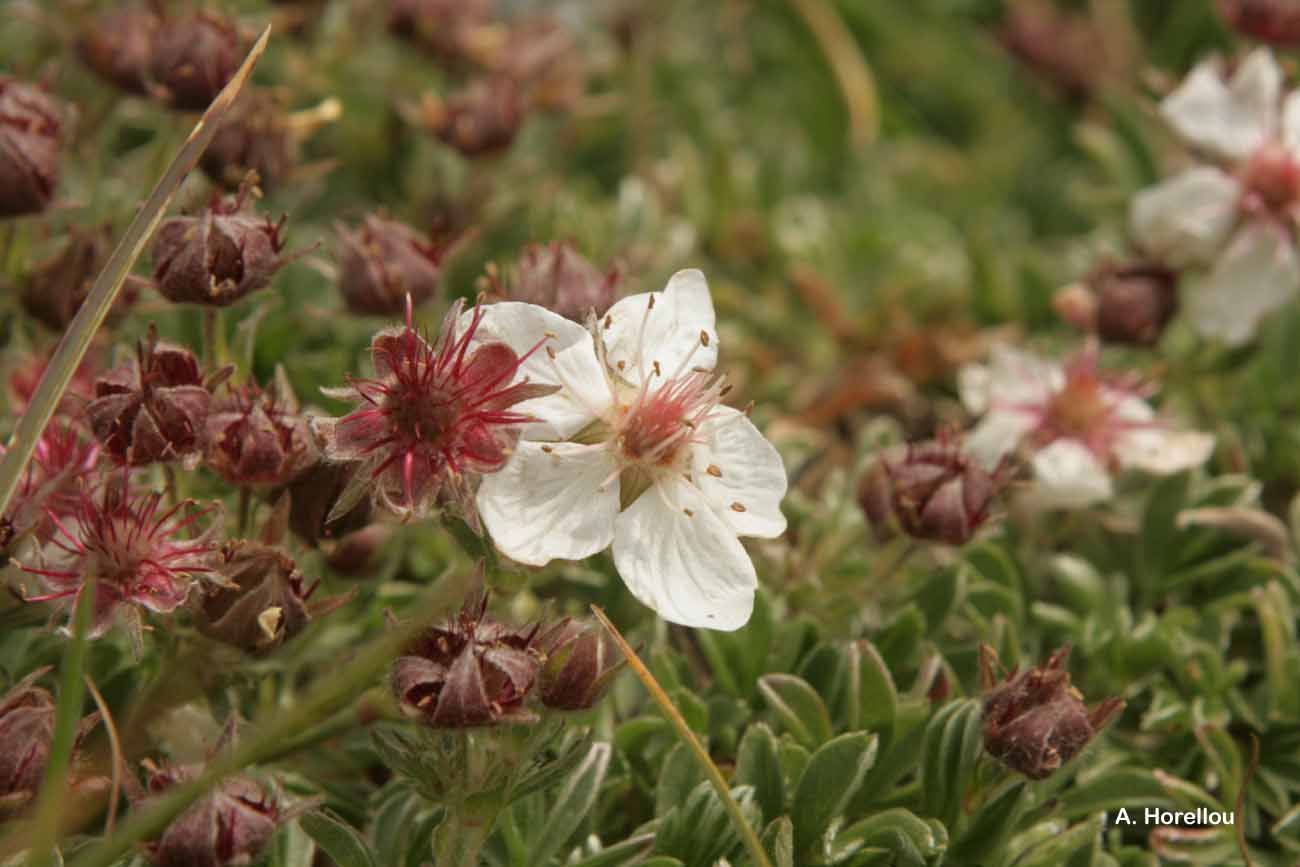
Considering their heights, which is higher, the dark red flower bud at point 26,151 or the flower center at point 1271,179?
the dark red flower bud at point 26,151

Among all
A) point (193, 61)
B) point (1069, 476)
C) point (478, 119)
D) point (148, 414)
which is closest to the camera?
point (148, 414)

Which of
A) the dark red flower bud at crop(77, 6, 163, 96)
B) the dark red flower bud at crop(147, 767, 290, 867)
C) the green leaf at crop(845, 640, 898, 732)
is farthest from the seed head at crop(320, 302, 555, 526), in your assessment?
the dark red flower bud at crop(77, 6, 163, 96)

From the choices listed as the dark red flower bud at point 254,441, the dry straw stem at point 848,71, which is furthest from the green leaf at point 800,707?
the dry straw stem at point 848,71

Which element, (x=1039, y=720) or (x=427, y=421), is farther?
(x=1039, y=720)

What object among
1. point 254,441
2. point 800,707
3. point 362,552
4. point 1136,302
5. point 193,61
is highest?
point 193,61

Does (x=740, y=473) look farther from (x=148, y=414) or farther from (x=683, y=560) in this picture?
(x=148, y=414)

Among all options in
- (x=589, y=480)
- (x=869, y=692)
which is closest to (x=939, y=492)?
(x=869, y=692)

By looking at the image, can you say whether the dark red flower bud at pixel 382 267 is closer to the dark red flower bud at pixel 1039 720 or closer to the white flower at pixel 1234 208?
the dark red flower bud at pixel 1039 720
